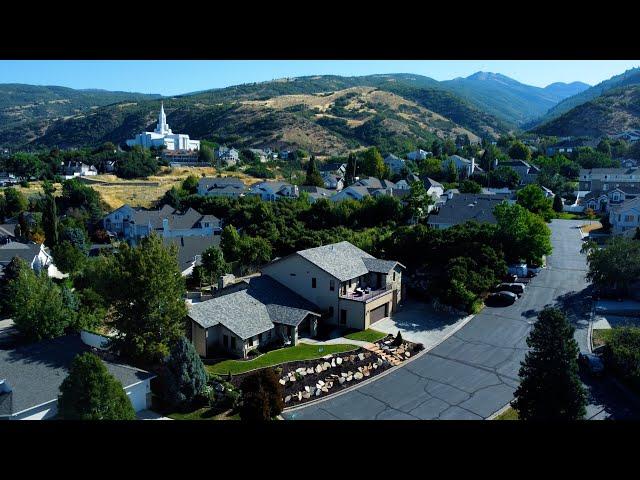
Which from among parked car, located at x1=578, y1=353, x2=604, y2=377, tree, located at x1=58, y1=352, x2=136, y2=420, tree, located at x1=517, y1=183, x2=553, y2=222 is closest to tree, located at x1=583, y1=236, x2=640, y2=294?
parked car, located at x1=578, y1=353, x2=604, y2=377

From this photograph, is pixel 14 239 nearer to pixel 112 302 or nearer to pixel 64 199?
pixel 64 199

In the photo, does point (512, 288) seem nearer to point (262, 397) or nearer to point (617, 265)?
point (617, 265)

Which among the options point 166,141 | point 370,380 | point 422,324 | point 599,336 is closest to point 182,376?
point 370,380

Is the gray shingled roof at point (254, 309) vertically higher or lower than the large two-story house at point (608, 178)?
lower

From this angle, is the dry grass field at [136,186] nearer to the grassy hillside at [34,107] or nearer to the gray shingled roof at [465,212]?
the gray shingled roof at [465,212]

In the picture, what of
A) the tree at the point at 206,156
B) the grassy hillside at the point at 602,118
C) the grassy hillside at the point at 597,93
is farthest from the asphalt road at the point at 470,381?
the grassy hillside at the point at 597,93
